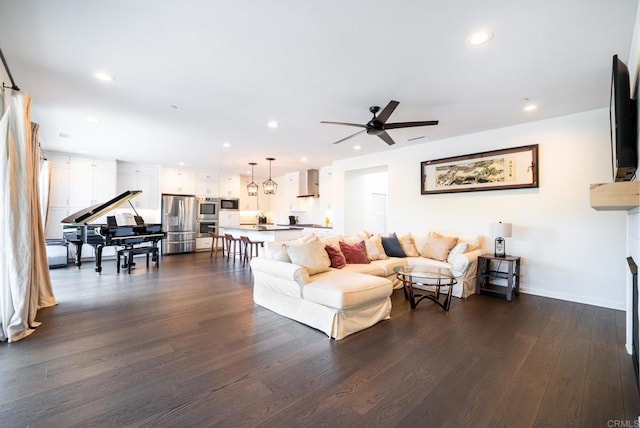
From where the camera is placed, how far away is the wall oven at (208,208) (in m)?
8.66

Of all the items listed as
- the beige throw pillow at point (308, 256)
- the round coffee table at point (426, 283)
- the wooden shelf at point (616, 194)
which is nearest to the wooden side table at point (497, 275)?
the round coffee table at point (426, 283)

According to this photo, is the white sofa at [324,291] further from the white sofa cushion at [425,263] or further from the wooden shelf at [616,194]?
the wooden shelf at [616,194]

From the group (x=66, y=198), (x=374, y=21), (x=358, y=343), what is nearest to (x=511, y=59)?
(x=374, y=21)

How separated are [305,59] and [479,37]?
1.46 metres

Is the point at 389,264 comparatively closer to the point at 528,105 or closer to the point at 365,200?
the point at 528,105

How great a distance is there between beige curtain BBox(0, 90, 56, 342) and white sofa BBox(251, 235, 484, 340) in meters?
2.24

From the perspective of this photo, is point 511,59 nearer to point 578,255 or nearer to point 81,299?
point 578,255

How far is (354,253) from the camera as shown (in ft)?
A: 13.8

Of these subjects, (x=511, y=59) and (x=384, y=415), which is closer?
(x=384, y=415)

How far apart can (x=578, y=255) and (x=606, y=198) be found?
2805mm

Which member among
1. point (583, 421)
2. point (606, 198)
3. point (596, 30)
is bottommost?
point (583, 421)

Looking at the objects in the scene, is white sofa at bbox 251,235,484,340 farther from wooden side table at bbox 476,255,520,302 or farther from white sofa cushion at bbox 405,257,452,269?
wooden side table at bbox 476,255,520,302

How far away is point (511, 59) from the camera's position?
A: 2539mm

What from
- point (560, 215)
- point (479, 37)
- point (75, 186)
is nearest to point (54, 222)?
point (75, 186)
